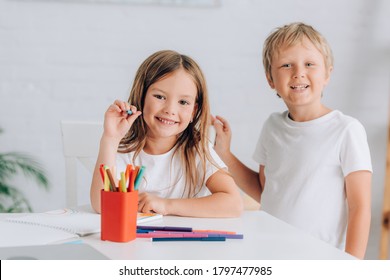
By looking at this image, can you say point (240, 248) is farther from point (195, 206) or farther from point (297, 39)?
point (297, 39)

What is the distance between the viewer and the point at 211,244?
3.18 ft

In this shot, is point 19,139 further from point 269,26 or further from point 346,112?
point 346,112

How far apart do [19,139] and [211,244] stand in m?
1.50

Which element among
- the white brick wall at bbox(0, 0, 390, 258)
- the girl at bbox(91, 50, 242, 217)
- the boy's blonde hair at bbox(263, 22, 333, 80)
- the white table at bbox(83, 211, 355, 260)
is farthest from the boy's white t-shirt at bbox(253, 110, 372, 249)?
the white brick wall at bbox(0, 0, 390, 258)

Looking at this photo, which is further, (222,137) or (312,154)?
(222,137)

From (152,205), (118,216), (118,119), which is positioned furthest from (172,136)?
(118,216)

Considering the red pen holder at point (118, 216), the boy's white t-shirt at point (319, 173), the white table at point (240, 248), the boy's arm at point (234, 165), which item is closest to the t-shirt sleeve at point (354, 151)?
the boy's white t-shirt at point (319, 173)

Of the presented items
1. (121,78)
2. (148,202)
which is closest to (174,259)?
(148,202)

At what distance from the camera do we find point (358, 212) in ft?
4.87

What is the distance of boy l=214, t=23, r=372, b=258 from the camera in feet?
5.00

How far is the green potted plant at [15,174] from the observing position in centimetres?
225

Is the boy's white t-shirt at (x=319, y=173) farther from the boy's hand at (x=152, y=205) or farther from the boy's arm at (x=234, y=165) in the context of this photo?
the boy's hand at (x=152, y=205)

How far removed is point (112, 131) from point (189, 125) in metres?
0.23

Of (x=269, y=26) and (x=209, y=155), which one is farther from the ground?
(x=269, y=26)
